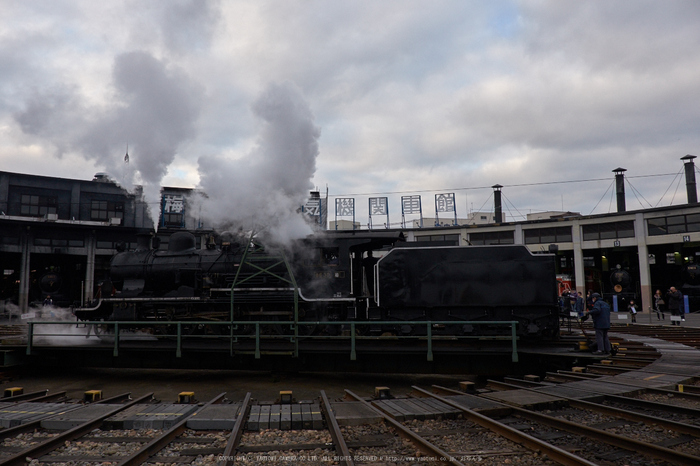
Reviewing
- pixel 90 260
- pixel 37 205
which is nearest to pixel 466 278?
pixel 90 260

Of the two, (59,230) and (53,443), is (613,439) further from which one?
(59,230)

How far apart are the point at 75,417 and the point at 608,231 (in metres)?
28.8

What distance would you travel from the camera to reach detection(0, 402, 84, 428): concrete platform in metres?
5.64

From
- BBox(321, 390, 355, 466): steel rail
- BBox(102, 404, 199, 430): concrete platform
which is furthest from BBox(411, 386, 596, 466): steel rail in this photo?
BBox(102, 404, 199, 430): concrete platform

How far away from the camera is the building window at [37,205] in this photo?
27.1 metres

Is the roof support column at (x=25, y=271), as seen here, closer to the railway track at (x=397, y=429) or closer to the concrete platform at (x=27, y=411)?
the railway track at (x=397, y=429)

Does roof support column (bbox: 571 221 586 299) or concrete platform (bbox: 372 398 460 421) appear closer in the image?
concrete platform (bbox: 372 398 460 421)

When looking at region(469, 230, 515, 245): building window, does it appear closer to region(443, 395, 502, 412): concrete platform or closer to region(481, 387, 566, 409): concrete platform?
region(481, 387, 566, 409): concrete platform

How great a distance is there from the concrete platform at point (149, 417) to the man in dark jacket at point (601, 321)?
7.98 metres

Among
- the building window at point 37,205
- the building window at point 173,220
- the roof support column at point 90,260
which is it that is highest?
the building window at point 37,205

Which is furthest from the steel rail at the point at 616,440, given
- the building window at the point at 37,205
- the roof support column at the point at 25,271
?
the building window at the point at 37,205

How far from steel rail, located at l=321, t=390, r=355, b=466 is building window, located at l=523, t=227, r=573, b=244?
84.6ft

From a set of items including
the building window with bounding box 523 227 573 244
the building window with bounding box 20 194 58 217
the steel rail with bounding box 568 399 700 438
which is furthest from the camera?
the building window with bounding box 523 227 573 244

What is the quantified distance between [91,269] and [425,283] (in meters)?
25.1
